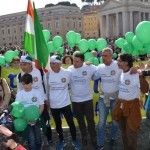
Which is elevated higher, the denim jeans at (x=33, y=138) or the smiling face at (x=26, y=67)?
the smiling face at (x=26, y=67)

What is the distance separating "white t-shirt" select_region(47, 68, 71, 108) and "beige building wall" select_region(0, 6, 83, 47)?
79.3 meters

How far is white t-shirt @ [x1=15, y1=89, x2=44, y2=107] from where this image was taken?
14.6 ft

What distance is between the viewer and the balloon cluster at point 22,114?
4.11 m

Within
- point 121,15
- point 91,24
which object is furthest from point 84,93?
point 91,24

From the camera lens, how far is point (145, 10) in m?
79.2

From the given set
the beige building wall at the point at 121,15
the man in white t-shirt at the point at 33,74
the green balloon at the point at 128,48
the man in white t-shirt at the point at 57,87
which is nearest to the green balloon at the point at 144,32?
the green balloon at the point at 128,48

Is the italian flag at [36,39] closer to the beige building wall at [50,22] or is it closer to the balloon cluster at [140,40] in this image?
the balloon cluster at [140,40]

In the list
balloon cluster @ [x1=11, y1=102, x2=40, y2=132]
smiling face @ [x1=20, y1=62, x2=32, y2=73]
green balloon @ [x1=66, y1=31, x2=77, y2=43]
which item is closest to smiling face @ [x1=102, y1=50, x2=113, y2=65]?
smiling face @ [x1=20, y1=62, x2=32, y2=73]

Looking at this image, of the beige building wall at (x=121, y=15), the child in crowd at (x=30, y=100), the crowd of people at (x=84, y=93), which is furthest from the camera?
the beige building wall at (x=121, y=15)

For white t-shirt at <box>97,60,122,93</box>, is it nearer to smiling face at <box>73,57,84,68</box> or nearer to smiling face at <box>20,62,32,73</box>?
smiling face at <box>73,57,84,68</box>

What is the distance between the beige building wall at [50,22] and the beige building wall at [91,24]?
193 cm

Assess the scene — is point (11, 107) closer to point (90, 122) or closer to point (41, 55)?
point (41, 55)

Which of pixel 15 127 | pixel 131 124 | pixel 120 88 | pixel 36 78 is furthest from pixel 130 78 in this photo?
pixel 15 127

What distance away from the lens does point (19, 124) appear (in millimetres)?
4109
